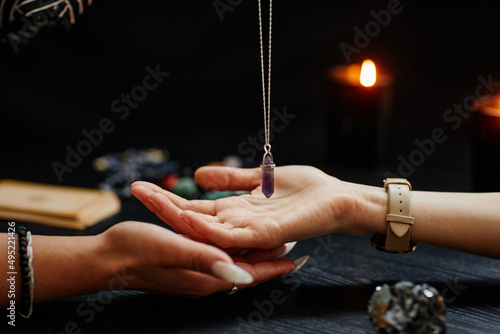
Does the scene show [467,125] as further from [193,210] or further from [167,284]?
[167,284]

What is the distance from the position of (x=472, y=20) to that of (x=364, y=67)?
420 mm

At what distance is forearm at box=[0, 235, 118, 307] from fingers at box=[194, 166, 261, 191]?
0.29m

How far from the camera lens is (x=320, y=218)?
101cm

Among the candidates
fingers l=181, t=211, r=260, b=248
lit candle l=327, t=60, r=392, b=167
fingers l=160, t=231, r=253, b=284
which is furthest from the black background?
fingers l=160, t=231, r=253, b=284

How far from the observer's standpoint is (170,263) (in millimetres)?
851

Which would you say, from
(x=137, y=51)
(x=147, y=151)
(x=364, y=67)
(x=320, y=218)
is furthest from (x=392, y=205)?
(x=137, y=51)
